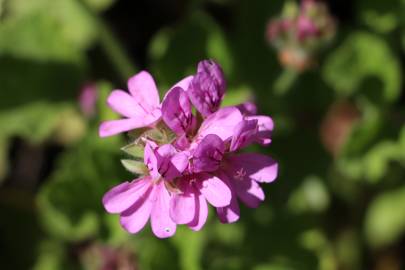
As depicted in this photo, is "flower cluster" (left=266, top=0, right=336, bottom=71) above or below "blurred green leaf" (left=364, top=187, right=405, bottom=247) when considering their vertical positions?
above

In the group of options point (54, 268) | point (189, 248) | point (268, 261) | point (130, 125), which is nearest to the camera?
point (130, 125)

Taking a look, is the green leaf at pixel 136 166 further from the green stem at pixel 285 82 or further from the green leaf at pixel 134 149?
Result: the green stem at pixel 285 82

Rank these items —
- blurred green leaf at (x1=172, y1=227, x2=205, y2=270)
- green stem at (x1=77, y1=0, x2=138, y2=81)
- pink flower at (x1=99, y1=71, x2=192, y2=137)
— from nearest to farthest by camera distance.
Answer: pink flower at (x1=99, y1=71, x2=192, y2=137) < blurred green leaf at (x1=172, y1=227, x2=205, y2=270) < green stem at (x1=77, y1=0, x2=138, y2=81)

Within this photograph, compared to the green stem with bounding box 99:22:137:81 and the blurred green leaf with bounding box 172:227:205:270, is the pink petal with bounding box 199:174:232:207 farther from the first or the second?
Answer: the green stem with bounding box 99:22:137:81

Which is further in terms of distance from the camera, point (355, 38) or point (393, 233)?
point (393, 233)

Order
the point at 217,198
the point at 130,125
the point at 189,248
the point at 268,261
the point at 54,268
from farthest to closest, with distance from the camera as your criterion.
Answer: the point at 54,268 → the point at 268,261 → the point at 189,248 → the point at 130,125 → the point at 217,198

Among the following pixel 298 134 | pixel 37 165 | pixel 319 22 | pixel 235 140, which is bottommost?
pixel 298 134

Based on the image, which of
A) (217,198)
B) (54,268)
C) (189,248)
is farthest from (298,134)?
(217,198)

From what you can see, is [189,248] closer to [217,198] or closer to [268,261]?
[268,261]

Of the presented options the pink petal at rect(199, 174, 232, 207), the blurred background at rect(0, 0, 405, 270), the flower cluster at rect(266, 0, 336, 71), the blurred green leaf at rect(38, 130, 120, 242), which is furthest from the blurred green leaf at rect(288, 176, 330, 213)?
the pink petal at rect(199, 174, 232, 207)
